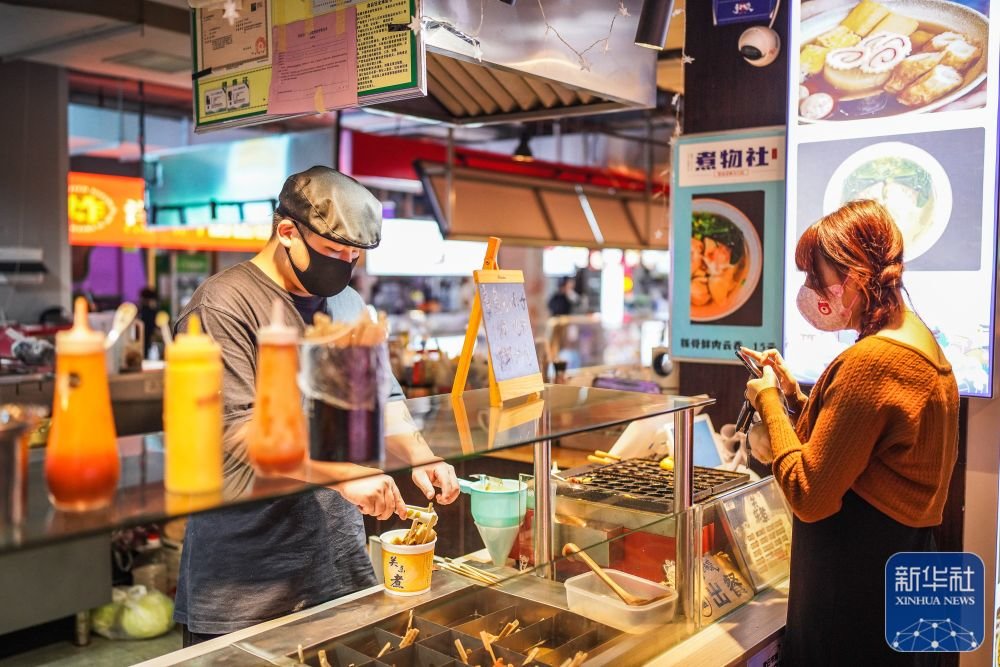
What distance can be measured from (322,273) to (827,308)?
1.23 meters

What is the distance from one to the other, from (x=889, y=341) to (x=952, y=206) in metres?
1.07

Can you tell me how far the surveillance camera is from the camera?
10.7ft

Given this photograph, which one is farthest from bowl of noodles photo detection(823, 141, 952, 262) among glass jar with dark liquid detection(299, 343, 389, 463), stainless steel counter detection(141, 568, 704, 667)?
glass jar with dark liquid detection(299, 343, 389, 463)

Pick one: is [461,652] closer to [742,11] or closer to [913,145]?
[913,145]

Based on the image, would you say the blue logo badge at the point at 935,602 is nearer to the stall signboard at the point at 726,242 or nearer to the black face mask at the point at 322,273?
the stall signboard at the point at 726,242

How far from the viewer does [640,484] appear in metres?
2.50

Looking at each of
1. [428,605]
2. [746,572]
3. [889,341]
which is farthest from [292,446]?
[746,572]

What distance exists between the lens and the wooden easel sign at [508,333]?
2.13 metres

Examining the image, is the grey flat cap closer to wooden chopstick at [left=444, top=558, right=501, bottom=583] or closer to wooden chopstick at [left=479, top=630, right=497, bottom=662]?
wooden chopstick at [left=444, top=558, right=501, bottom=583]

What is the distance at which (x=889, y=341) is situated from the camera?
1947mm

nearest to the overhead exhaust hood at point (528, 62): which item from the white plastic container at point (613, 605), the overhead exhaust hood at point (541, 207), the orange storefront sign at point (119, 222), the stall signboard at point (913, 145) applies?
the stall signboard at point (913, 145)

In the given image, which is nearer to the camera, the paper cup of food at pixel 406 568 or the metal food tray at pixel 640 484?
the paper cup of food at pixel 406 568

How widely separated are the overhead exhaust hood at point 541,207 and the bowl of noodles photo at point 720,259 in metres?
2.84

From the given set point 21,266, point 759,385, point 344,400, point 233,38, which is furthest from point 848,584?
point 21,266
